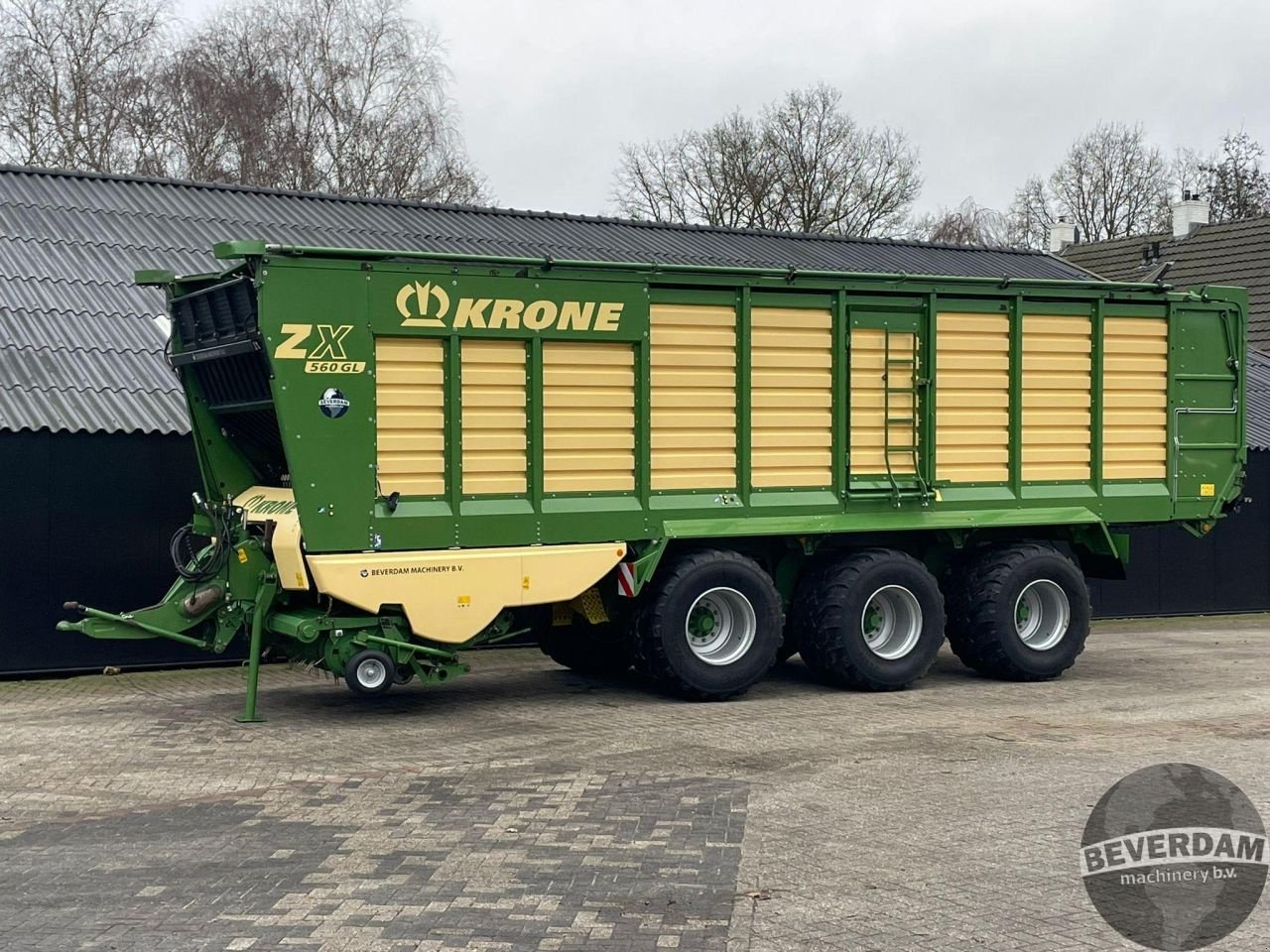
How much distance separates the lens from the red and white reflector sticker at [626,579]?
12.0 meters

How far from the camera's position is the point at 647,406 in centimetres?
1213

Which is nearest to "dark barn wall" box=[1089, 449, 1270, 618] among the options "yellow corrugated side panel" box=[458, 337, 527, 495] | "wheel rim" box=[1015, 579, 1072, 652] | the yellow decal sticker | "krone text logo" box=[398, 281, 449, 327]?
"wheel rim" box=[1015, 579, 1072, 652]

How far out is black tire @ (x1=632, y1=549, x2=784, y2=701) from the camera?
12109 millimetres

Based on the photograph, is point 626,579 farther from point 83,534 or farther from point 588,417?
point 83,534

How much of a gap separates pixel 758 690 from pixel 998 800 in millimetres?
4472

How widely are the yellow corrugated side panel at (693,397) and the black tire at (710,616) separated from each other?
643mm

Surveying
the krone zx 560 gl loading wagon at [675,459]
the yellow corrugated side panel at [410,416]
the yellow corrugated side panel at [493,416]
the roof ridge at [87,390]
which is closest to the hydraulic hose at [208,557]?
the krone zx 560 gl loading wagon at [675,459]

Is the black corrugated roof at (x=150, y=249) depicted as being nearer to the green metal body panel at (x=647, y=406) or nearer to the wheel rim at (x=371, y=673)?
the green metal body panel at (x=647, y=406)

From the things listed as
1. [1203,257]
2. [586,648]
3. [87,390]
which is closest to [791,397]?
[586,648]

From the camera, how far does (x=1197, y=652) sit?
16.1 m

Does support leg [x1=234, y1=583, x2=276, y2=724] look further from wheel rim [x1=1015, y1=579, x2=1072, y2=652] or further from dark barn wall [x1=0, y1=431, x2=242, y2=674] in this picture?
wheel rim [x1=1015, y1=579, x2=1072, y2=652]

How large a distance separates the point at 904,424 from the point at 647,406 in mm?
2298

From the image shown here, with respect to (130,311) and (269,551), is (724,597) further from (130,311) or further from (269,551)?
(130,311)

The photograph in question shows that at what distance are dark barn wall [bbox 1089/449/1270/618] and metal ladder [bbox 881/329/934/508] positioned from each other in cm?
731
